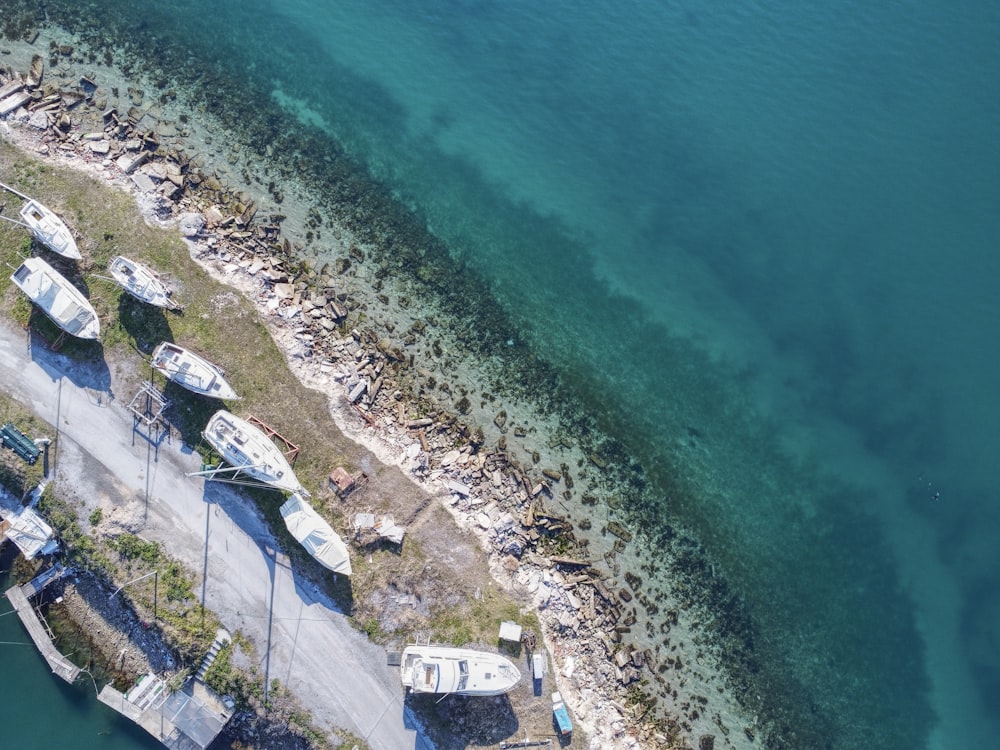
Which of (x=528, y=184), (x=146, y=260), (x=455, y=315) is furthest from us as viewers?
(x=528, y=184)

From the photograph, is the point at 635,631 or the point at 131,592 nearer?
the point at 131,592

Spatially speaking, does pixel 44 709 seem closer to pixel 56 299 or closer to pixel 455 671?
pixel 56 299

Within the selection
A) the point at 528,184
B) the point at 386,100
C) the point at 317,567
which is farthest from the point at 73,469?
the point at 528,184

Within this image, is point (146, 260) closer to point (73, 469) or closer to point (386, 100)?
point (73, 469)

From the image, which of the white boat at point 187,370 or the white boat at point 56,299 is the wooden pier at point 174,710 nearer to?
the white boat at point 187,370

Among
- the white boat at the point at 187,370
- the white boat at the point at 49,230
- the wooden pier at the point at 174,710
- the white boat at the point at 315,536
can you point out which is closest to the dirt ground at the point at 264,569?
the white boat at the point at 315,536

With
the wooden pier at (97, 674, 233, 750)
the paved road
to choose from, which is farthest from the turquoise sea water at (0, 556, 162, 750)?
the paved road

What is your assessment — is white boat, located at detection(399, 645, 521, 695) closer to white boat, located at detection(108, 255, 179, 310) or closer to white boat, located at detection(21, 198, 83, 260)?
white boat, located at detection(108, 255, 179, 310)
